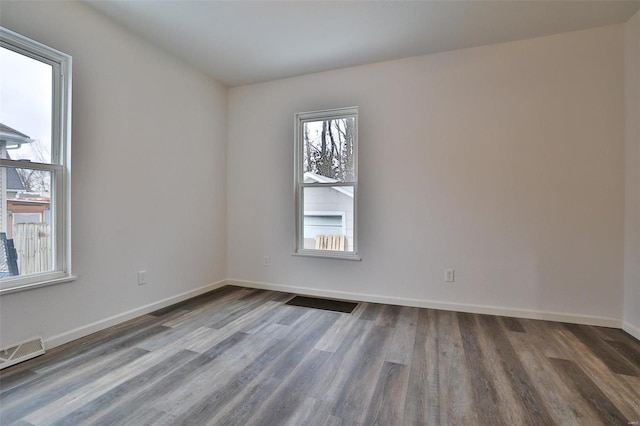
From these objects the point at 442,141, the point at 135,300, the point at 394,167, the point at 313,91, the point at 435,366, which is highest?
the point at 313,91

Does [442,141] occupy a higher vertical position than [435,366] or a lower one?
higher

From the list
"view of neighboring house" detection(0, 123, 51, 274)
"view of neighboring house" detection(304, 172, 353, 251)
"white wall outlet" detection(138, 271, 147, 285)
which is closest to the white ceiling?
"view of neighboring house" detection(0, 123, 51, 274)

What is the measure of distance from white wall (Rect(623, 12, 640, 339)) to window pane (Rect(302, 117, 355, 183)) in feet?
8.08

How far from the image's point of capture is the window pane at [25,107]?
196cm

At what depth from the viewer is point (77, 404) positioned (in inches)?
59.9

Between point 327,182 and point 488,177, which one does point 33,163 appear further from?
point 488,177

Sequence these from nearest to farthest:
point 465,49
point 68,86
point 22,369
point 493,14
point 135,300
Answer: point 22,369
point 68,86
point 493,14
point 135,300
point 465,49

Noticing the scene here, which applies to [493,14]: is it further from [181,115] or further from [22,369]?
[22,369]

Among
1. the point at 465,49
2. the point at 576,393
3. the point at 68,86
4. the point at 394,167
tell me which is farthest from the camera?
the point at 394,167

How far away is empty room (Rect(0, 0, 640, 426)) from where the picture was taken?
1.74 meters

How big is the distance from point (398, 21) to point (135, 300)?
3.51m

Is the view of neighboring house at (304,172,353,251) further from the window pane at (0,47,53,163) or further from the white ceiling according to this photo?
the window pane at (0,47,53,163)

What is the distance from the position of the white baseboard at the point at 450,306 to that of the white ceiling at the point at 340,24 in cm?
262

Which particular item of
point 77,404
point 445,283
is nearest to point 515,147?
point 445,283
